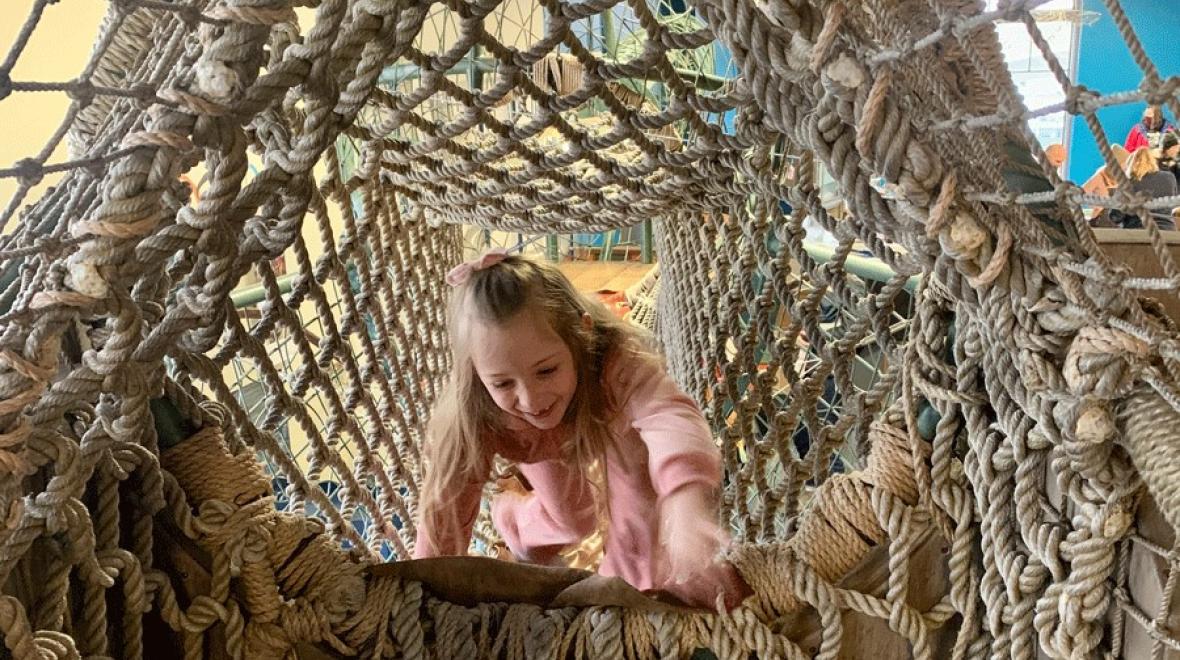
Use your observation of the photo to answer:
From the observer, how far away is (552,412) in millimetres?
891

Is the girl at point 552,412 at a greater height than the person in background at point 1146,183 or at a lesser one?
lesser

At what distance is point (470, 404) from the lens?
0.94 meters

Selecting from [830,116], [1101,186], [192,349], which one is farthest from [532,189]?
[1101,186]

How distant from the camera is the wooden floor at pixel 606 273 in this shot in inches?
87.4

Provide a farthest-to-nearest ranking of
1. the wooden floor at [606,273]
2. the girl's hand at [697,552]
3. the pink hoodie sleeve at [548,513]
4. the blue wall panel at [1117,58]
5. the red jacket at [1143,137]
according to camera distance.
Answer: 1. the blue wall panel at [1117,58]
2. the wooden floor at [606,273]
3. the red jacket at [1143,137]
4. the pink hoodie sleeve at [548,513]
5. the girl's hand at [697,552]

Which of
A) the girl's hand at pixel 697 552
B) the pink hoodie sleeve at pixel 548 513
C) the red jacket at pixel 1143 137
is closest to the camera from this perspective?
the girl's hand at pixel 697 552

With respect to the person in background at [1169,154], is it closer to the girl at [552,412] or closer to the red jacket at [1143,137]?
the red jacket at [1143,137]

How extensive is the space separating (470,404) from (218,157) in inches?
24.4

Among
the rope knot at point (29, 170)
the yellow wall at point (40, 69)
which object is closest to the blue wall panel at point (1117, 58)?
the yellow wall at point (40, 69)

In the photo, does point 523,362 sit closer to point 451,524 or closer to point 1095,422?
point 451,524

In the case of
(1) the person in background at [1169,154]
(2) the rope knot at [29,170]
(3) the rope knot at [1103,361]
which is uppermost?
(1) the person in background at [1169,154]

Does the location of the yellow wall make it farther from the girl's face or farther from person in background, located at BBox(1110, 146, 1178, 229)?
person in background, located at BBox(1110, 146, 1178, 229)

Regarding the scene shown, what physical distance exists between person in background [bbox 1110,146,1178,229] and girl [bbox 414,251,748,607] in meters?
0.42

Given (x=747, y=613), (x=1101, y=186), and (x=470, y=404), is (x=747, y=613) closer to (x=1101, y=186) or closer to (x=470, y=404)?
(x=470, y=404)
